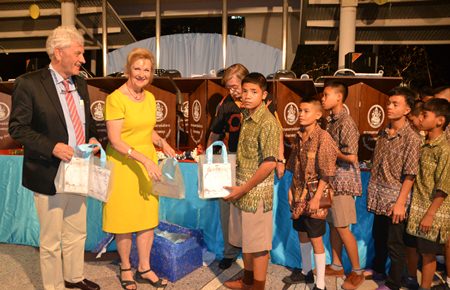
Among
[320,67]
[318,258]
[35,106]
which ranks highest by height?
[320,67]

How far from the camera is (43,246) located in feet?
8.47

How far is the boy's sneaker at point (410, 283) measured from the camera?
3.02 metres

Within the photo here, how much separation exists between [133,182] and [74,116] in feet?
1.79

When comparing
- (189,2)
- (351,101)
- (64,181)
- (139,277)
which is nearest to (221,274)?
(139,277)

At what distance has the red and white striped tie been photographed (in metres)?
A: 2.57

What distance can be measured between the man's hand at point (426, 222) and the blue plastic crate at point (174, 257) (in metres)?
1.59

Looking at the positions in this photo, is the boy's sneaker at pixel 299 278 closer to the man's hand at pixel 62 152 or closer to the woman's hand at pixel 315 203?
the woman's hand at pixel 315 203

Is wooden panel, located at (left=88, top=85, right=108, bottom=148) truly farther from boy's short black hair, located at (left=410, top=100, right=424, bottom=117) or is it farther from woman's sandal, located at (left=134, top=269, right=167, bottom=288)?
boy's short black hair, located at (left=410, top=100, right=424, bottom=117)

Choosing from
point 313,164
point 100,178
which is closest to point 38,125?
point 100,178

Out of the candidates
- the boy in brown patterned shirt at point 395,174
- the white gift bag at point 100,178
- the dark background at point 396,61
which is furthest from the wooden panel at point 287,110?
the dark background at point 396,61

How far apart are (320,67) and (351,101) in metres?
8.27

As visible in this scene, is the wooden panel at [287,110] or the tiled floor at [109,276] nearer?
the tiled floor at [109,276]

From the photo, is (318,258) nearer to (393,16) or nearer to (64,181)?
(64,181)

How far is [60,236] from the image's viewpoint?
2.62 metres
